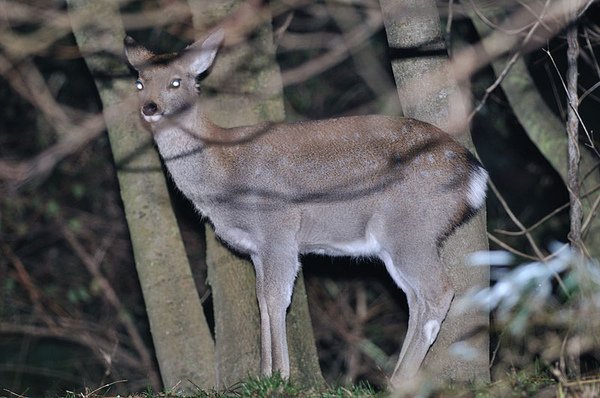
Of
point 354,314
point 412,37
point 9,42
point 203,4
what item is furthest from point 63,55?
point 354,314

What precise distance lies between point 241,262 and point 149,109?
4.33 ft

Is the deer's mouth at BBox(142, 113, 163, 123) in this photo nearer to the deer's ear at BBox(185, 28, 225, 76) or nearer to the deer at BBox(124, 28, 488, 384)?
the deer at BBox(124, 28, 488, 384)

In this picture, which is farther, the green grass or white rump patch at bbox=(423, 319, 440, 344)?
white rump patch at bbox=(423, 319, 440, 344)

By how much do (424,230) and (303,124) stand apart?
1201 mm

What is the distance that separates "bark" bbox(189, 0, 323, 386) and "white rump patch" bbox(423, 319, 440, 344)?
3.13ft

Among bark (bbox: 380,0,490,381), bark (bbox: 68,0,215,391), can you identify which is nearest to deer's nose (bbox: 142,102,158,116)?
bark (bbox: 68,0,215,391)

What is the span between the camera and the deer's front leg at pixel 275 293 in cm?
717

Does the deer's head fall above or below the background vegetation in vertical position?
above

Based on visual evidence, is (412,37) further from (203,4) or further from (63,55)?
(63,55)

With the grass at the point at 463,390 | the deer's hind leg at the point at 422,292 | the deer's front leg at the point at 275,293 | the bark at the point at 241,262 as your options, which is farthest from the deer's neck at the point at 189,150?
the grass at the point at 463,390

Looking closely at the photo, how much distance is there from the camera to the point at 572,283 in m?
6.70

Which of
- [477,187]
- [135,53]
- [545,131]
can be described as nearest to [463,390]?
[477,187]

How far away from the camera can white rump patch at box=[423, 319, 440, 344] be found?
696 cm

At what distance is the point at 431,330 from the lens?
6.97 meters
